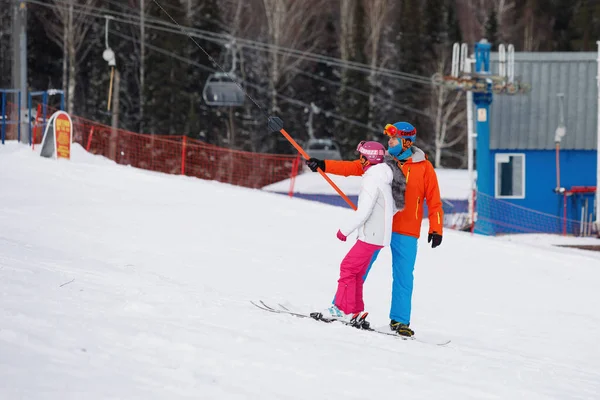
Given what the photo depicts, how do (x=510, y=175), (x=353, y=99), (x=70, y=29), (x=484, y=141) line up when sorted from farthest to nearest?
1. (x=353, y=99)
2. (x=70, y=29)
3. (x=510, y=175)
4. (x=484, y=141)

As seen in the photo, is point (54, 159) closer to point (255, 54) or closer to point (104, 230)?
point (104, 230)

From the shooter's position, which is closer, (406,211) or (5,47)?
(406,211)

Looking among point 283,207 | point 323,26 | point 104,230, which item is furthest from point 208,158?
point 104,230

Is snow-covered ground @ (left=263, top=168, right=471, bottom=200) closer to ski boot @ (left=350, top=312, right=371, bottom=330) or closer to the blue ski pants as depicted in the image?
the blue ski pants

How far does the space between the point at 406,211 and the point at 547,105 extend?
1897 centimetres

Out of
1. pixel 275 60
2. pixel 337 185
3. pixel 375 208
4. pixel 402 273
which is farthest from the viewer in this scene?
pixel 275 60

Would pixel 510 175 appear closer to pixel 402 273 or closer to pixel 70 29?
pixel 402 273

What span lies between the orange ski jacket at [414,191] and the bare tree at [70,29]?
32474 mm

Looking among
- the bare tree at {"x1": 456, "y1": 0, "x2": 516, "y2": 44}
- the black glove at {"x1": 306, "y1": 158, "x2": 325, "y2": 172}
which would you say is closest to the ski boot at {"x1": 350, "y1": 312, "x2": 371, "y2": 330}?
the black glove at {"x1": 306, "y1": 158, "x2": 325, "y2": 172}

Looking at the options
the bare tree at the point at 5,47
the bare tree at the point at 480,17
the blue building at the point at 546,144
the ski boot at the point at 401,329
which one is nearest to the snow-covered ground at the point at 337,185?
the blue building at the point at 546,144

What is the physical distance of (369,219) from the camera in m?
7.42

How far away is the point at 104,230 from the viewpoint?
12.1 m

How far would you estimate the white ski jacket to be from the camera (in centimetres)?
736

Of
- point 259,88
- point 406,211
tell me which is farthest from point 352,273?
point 259,88
